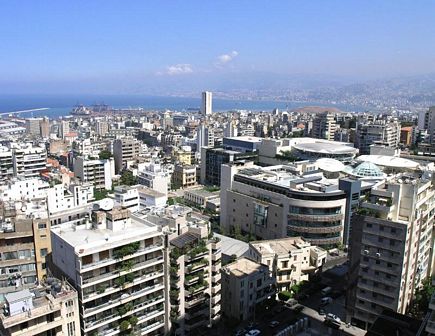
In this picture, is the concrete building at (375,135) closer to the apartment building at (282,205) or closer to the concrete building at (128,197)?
the apartment building at (282,205)

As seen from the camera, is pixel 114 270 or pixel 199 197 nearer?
pixel 114 270

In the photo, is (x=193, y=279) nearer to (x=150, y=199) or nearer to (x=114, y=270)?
(x=114, y=270)

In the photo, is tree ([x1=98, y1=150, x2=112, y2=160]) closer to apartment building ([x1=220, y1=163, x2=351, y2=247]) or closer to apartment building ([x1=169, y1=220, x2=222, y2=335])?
apartment building ([x1=220, y1=163, x2=351, y2=247])

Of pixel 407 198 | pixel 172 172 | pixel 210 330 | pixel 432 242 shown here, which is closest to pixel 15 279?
pixel 210 330

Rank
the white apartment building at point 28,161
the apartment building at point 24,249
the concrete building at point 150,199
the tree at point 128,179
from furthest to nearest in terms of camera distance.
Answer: the tree at point 128,179 → the white apartment building at point 28,161 → the concrete building at point 150,199 → the apartment building at point 24,249

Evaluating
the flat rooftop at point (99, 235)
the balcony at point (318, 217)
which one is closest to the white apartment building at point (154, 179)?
the balcony at point (318, 217)

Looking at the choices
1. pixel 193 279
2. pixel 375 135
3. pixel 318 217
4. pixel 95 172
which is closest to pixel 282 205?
pixel 318 217

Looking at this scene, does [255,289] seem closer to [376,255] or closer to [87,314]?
[376,255]

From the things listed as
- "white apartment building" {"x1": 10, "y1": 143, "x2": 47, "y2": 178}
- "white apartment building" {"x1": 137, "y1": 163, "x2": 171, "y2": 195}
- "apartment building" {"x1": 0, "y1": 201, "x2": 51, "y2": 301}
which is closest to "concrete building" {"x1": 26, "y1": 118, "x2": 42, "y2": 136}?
"white apartment building" {"x1": 10, "y1": 143, "x2": 47, "y2": 178}
